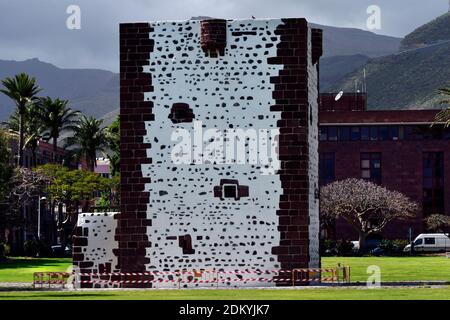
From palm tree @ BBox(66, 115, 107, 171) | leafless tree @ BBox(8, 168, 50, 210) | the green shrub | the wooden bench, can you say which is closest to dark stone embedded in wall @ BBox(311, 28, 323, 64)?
the wooden bench

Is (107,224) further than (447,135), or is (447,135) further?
(447,135)

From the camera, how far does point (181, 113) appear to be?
43969mm

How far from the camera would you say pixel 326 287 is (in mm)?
41750

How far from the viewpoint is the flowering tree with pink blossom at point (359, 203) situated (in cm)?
12450

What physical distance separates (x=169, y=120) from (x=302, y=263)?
726cm

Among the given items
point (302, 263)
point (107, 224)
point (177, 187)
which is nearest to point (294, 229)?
point (302, 263)

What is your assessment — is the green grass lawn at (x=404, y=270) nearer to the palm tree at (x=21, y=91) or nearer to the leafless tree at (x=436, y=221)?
the palm tree at (x=21, y=91)

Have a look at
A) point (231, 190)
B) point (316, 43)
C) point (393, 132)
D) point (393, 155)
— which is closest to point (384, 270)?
point (316, 43)

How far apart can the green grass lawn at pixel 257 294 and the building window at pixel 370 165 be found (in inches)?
4011

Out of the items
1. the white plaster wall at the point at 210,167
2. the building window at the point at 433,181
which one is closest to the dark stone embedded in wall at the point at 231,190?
the white plaster wall at the point at 210,167

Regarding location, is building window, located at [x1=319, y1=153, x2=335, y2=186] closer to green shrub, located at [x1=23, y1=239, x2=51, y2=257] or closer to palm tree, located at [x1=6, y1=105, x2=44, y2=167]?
palm tree, located at [x1=6, y1=105, x2=44, y2=167]

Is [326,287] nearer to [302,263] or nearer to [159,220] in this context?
[302,263]

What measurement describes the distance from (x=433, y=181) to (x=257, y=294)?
109 meters
